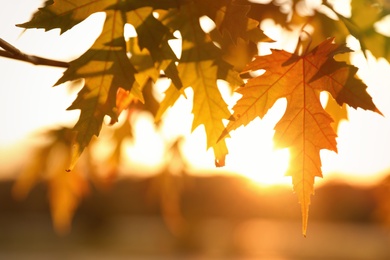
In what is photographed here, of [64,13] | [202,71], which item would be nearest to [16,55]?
[64,13]

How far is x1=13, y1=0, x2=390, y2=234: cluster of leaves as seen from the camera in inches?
31.0

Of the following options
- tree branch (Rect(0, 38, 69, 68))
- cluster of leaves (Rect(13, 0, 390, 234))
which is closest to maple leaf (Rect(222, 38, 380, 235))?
cluster of leaves (Rect(13, 0, 390, 234))

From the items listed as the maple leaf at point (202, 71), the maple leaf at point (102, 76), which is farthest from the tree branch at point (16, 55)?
the maple leaf at point (202, 71)

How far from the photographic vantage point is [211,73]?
840 mm

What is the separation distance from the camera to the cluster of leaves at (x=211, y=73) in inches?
31.0

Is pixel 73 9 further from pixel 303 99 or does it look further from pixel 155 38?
pixel 303 99

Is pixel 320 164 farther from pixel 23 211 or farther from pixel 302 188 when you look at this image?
pixel 23 211

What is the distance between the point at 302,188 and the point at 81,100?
11.7 inches

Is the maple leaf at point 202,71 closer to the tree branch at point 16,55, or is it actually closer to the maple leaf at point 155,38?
the maple leaf at point 155,38

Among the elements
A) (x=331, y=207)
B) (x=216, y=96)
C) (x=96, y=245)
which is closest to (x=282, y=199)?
(x=331, y=207)

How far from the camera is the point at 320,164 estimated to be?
799 mm

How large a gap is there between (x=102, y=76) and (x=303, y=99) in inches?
10.2

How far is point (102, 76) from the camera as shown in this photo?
2.65 ft

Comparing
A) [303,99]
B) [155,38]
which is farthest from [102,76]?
Result: [303,99]
